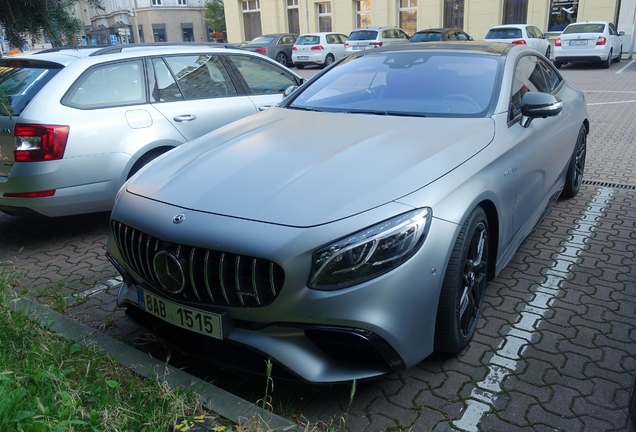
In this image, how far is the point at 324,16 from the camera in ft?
114

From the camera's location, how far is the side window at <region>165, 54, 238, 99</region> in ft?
17.8

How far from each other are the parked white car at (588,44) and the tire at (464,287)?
19373mm

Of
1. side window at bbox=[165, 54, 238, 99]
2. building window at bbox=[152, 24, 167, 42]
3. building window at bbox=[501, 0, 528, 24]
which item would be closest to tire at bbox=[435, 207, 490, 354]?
side window at bbox=[165, 54, 238, 99]

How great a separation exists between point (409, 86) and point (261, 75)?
2.61 m

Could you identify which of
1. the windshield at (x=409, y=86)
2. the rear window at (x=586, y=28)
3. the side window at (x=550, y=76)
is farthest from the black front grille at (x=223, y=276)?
the rear window at (x=586, y=28)

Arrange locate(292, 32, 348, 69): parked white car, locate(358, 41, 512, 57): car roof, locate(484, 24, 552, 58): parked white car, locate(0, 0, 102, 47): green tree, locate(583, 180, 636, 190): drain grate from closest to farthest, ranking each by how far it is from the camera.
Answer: locate(0, 0, 102, 47): green tree, locate(358, 41, 512, 57): car roof, locate(583, 180, 636, 190): drain grate, locate(484, 24, 552, 58): parked white car, locate(292, 32, 348, 69): parked white car

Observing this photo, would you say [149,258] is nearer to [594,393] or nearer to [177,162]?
[177,162]

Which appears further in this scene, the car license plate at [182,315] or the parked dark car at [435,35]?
the parked dark car at [435,35]

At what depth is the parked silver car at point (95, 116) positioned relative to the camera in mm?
4398

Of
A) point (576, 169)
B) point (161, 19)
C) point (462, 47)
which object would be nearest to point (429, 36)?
point (576, 169)

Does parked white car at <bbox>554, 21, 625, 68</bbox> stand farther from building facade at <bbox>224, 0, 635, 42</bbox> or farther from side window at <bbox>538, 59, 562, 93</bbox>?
side window at <bbox>538, 59, 562, 93</bbox>

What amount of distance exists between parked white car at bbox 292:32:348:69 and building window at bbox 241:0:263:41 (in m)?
14.5

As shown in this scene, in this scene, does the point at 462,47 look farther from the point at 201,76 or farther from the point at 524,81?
the point at 201,76

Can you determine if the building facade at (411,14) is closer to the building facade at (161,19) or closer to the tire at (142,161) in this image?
the building facade at (161,19)
